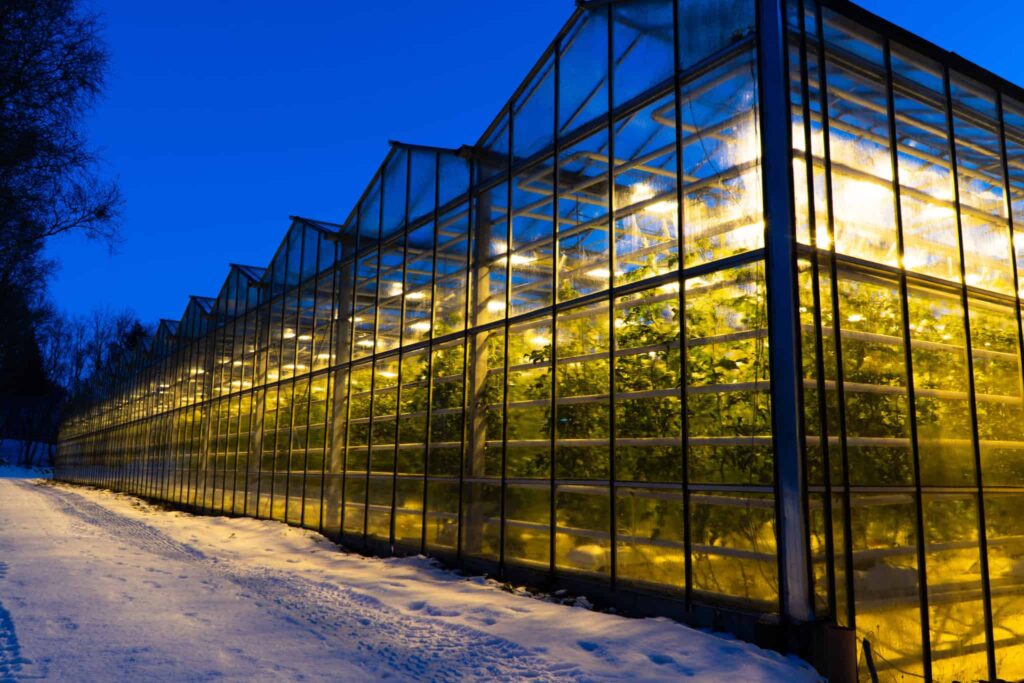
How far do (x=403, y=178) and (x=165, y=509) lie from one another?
18857mm

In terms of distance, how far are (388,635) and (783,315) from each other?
5.15 metres

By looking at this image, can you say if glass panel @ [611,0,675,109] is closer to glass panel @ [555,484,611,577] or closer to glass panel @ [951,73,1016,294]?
glass panel @ [951,73,1016,294]

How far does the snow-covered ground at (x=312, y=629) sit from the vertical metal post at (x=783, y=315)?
870mm

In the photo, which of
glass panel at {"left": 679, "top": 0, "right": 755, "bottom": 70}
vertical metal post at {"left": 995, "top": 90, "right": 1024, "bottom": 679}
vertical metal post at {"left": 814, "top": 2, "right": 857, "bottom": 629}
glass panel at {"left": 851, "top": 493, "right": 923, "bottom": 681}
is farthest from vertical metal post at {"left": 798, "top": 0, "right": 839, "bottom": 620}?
vertical metal post at {"left": 995, "top": 90, "right": 1024, "bottom": 679}

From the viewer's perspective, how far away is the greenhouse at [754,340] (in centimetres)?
760

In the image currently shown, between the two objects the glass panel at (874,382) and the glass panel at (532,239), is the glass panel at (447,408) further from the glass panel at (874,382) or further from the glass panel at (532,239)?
Answer: the glass panel at (874,382)

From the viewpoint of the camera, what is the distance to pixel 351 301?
57.4 ft

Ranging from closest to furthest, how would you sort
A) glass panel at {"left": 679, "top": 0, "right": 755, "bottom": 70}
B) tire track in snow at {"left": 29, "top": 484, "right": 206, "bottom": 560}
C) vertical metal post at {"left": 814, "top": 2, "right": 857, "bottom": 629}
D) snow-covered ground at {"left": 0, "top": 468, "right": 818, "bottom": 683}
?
snow-covered ground at {"left": 0, "top": 468, "right": 818, "bottom": 683} < vertical metal post at {"left": 814, "top": 2, "right": 857, "bottom": 629} < glass panel at {"left": 679, "top": 0, "right": 755, "bottom": 70} < tire track in snow at {"left": 29, "top": 484, "right": 206, "bottom": 560}

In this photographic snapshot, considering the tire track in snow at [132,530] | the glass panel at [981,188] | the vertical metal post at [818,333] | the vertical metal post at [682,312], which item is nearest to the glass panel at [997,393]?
the glass panel at [981,188]

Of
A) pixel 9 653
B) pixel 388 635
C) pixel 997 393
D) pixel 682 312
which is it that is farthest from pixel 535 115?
pixel 9 653

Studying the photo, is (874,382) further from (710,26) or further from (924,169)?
(710,26)

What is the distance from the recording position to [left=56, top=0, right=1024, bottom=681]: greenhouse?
7.60 metres

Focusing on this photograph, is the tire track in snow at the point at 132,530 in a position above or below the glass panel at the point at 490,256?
below

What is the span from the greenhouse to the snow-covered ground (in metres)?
0.73
